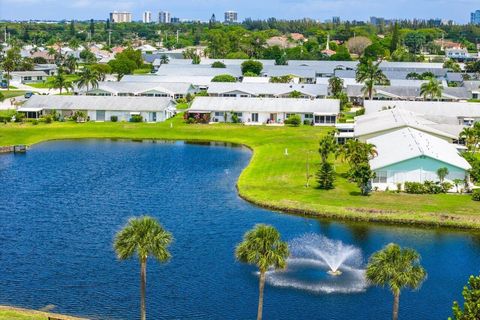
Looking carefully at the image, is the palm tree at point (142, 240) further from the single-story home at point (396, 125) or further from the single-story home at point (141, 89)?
the single-story home at point (141, 89)

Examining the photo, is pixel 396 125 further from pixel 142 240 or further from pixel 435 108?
pixel 142 240

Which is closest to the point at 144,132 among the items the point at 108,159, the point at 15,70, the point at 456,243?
the point at 108,159

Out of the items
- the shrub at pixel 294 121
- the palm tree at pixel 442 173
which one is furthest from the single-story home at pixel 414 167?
the shrub at pixel 294 121

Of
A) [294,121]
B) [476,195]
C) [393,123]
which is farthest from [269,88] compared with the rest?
[476,195]

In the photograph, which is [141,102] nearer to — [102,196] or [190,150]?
[190,150]

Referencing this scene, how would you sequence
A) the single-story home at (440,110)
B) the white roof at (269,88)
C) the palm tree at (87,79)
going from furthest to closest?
the white roof at (269,88) < the palm tree at (87,79) < the single-story home at (440,110)

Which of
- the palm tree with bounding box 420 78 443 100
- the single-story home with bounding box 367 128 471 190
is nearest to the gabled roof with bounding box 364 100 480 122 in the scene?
the palm tree with bounding box 420 78 443 100
